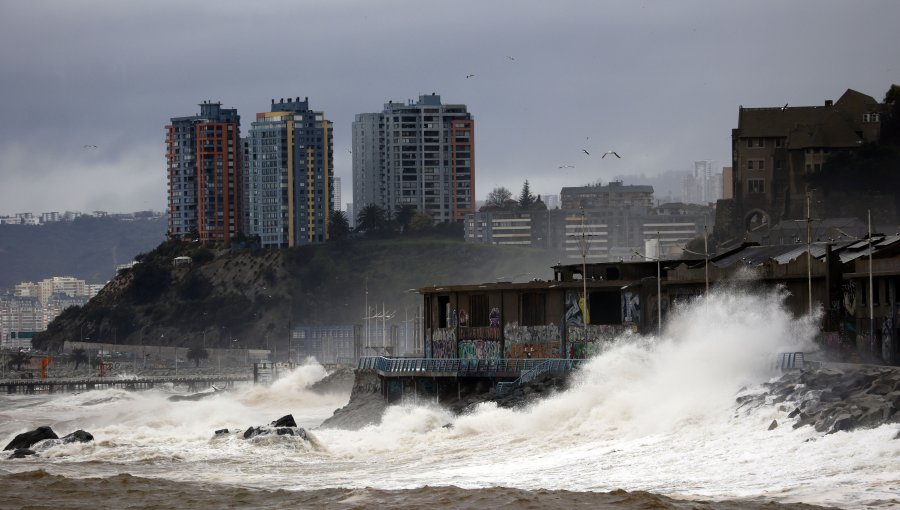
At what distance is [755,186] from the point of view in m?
140

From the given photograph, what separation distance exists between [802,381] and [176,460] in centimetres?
2359

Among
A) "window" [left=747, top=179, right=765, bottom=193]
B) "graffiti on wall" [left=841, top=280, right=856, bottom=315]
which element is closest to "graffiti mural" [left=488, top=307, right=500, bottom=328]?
"graffiti on wall" [left=841, top=280, right=856, bottom=315]

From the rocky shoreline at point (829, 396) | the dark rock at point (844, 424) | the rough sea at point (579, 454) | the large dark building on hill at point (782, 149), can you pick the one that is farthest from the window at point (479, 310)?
the large dark building on hill at point (782, 149)

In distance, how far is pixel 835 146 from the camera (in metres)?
138

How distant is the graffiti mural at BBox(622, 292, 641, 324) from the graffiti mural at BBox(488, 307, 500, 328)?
670 cm

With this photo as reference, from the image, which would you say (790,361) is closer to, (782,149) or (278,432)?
(278,432)

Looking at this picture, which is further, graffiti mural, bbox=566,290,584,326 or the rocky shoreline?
graffiti mural, bbox=566,290,584,326

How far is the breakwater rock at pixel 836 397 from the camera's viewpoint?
36.2 m

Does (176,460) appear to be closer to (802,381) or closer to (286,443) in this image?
(286,443)

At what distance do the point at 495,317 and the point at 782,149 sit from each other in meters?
76.8

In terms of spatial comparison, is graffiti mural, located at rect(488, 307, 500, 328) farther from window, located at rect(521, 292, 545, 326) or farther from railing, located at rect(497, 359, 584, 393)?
railing, located at rect(497, 359, 584, 393)

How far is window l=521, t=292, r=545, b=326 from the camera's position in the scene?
68688mm

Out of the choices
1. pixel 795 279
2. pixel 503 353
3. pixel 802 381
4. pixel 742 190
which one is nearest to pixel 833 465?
pixel 802 381

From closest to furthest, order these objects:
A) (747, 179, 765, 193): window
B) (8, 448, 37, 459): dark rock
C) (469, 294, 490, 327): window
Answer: (8, 448, 37, 459): dark rock < (469, 294, 490, 327): window < (747, 179, 765, 193): window
